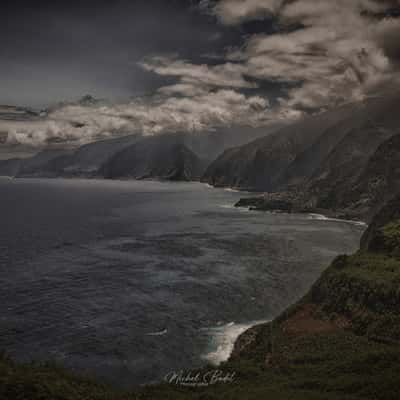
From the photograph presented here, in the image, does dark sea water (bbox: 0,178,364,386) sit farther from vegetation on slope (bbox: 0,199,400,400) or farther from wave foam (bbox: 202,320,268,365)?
vegetation on slope (bbox: 0,199,400,400)

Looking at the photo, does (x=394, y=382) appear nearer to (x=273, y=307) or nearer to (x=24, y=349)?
(x=273, y=307)

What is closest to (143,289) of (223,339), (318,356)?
(223,339)

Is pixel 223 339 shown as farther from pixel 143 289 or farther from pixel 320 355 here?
pixel 143 289

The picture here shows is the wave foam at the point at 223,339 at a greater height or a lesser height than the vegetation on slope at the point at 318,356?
lesser

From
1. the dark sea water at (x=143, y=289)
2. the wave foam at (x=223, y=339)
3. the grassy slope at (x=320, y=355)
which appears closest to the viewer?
the grassy slope at (x=320, y=355)

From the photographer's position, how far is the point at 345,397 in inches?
1203

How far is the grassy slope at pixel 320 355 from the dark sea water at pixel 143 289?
877cm

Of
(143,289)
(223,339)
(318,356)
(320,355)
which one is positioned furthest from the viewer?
(143,289)

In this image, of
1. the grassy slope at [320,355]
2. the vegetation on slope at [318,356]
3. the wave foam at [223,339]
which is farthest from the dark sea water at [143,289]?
the grassy slope at [320,355]

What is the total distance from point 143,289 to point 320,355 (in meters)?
45.8

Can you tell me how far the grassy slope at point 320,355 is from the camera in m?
31.2

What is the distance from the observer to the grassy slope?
1227 inches

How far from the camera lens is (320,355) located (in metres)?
42.8

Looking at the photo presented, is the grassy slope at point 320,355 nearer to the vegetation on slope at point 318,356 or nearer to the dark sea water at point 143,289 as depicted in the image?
the vegetation on slope at point 318,356
